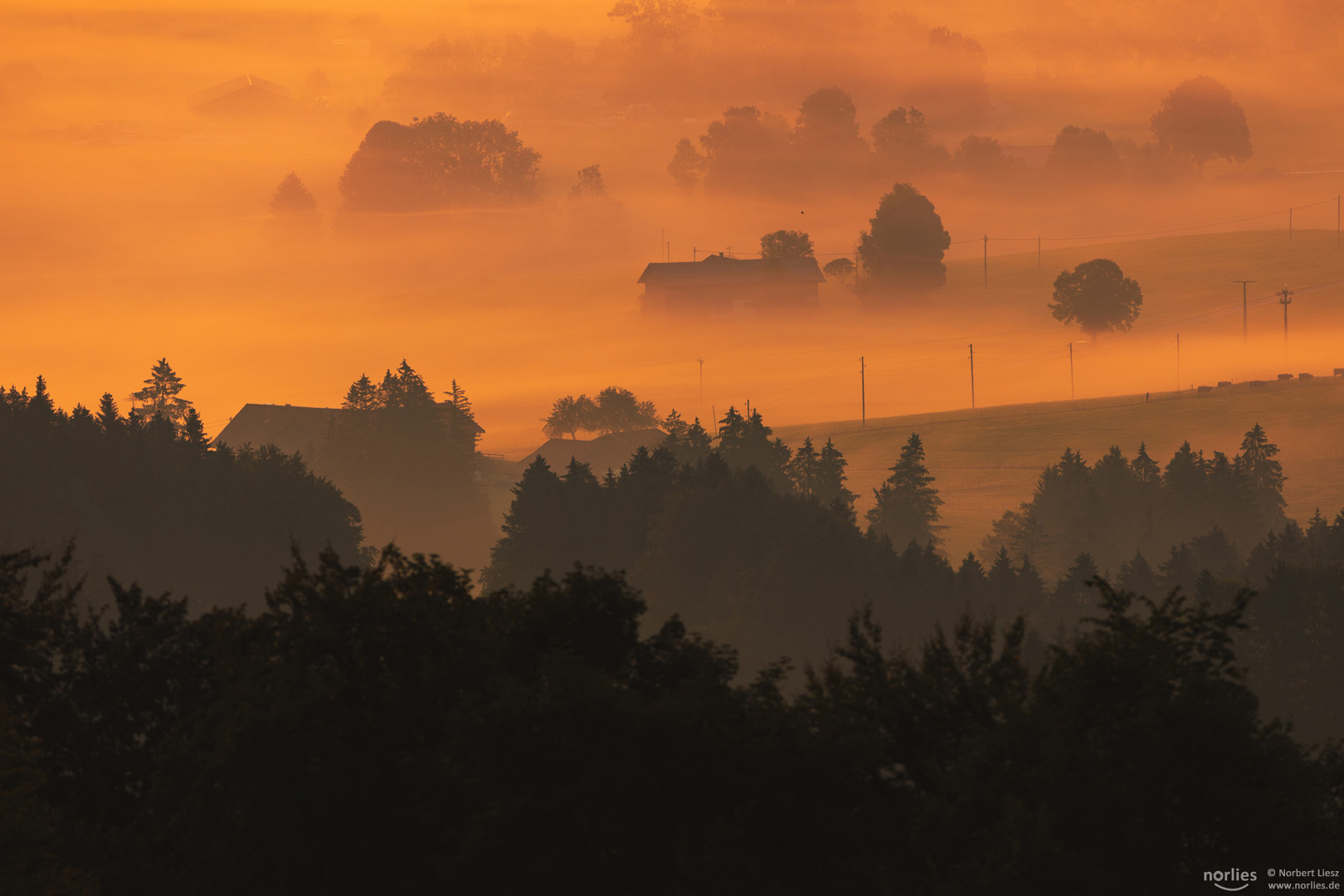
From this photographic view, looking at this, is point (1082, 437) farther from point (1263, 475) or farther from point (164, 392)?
point (164, 392)

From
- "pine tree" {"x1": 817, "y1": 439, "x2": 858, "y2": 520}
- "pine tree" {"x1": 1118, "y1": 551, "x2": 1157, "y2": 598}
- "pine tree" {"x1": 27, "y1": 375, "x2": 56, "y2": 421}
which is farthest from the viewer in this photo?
"pine tree" {"x1": 817, "y1": 439, "x2": 858, "y2": 520}

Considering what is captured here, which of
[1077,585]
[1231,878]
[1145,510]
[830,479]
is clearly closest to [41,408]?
[830,479]

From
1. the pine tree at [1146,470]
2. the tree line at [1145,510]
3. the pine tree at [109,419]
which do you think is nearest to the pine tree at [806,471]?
the tree line at [1145,510]

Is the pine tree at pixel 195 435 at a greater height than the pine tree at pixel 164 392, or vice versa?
the pine tree at pixel 164 392

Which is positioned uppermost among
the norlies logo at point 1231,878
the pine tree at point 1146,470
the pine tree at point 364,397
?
the pine tree at point 364,397

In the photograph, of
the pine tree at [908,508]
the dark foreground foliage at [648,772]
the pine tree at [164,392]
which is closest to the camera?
the dark foreground foliage at [648,772]

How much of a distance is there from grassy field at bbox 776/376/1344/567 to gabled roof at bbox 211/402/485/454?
1858 inches

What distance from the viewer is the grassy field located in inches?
5251

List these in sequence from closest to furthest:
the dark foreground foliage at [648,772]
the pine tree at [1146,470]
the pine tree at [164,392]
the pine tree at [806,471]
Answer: the dark foreground foliage at [648,772], the pine tree at [1146,470], the pine tree at [806,471], the pine tree at [164,392]

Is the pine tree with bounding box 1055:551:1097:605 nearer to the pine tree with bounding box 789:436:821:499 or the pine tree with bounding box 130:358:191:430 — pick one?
Result: the pine tree with bounding box 789:436:821:499

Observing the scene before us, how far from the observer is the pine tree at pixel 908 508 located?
128 m

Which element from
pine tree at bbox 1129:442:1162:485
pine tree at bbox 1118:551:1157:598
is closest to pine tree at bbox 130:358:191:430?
pine tree at bbox 1129:442:1162:485

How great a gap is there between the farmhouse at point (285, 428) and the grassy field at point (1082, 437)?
4717 cm

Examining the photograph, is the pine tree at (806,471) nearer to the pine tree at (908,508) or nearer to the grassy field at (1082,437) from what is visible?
the grassy field at (1082,437)
